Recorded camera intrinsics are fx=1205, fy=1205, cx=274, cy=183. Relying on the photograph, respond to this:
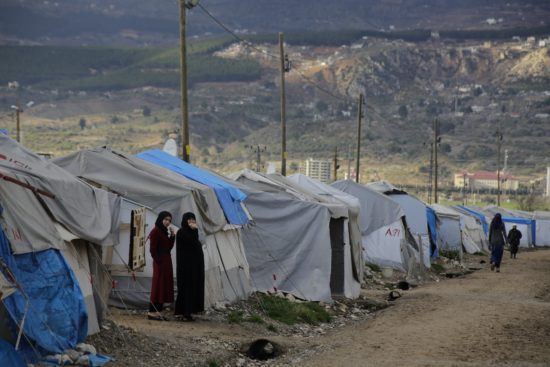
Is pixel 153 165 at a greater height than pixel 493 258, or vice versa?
pixel 153 165

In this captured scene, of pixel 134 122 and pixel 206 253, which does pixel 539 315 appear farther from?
pixel 134 122

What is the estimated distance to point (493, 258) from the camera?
33.4 meters

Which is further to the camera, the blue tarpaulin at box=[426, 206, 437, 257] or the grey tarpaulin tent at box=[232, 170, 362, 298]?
the blue tarpaulin at box=[426, 206, 437, 257]

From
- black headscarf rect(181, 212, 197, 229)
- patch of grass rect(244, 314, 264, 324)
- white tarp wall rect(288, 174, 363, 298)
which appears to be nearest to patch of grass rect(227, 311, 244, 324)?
patch of grass rect(244, 314, 264, 324)

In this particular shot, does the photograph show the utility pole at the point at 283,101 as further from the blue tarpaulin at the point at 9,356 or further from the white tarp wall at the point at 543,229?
the white tarp wall at the point at 543,229

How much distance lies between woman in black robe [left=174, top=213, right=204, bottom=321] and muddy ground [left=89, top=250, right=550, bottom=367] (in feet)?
0.92

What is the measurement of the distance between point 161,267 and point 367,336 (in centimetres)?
307

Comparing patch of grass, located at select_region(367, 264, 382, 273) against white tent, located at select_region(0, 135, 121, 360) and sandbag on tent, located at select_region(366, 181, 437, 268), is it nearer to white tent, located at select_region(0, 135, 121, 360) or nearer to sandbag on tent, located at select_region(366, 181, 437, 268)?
sandbag on tent, located at select_region(366, 181, 437, 268)

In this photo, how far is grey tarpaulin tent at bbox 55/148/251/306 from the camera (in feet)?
55.3

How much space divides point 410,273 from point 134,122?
13288cm

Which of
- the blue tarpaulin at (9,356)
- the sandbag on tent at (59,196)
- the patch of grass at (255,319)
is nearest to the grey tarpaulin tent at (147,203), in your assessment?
the patch of grass at (255,319)

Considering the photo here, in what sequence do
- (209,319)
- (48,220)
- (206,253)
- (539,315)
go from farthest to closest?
(539,315), (206,253), (209,319), (48,220)

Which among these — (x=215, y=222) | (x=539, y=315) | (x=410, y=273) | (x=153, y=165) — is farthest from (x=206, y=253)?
(x=410, y=273)

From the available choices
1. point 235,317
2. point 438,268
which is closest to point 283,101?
point 438,268
